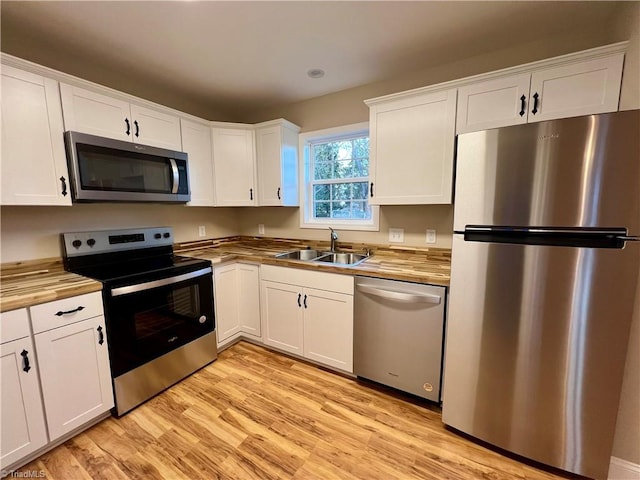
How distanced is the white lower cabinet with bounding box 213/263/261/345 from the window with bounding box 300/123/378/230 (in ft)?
2.80

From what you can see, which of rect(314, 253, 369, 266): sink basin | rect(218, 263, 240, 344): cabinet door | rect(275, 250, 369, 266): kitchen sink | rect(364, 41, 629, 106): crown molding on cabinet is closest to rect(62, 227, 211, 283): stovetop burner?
rect(218, 263, 240, 344): cabinet door

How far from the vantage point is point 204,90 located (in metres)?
2.56

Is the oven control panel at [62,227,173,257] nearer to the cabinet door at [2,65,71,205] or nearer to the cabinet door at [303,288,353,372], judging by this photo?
the cabinet door at [2,65,71,205]

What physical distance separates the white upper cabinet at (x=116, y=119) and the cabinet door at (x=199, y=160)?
10 cm

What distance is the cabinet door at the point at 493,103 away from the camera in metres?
1.61

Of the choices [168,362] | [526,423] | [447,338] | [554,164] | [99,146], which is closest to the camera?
[554,164]

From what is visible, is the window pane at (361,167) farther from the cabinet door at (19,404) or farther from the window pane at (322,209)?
the cabinet door at (19,404)

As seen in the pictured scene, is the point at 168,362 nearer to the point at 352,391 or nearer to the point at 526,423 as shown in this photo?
the point at 352,391

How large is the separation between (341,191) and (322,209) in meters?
0.30

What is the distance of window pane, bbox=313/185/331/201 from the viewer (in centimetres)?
291

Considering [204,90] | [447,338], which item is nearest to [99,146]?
[204,90]

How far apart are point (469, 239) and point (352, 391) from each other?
1.39 meters

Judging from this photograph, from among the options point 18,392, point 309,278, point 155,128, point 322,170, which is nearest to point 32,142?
point 155,128

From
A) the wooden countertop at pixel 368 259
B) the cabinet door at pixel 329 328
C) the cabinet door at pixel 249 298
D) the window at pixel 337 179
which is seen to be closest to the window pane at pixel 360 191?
the window at pixel 337 179
